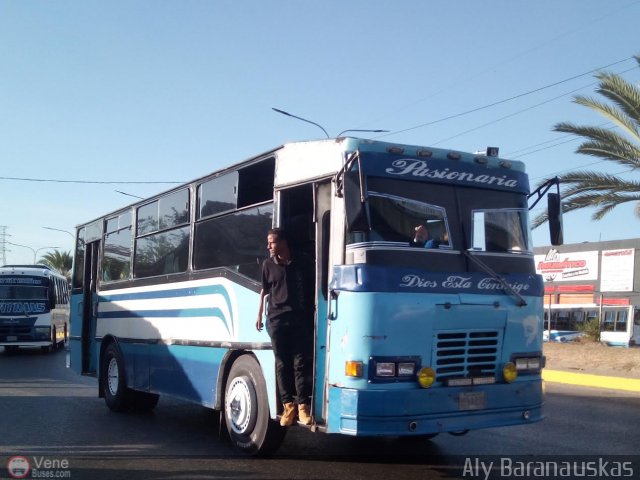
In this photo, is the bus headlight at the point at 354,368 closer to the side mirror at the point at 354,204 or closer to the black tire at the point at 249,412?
the side mirror at the point at 354,204

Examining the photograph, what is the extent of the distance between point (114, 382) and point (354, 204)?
6.82 metres

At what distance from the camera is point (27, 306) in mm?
24766

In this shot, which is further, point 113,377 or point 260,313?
point 113,377

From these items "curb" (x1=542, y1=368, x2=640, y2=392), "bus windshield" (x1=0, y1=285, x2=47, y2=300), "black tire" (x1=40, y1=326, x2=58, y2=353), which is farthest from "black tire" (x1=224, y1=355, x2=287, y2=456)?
"black tire" (x1=40, y1=326, x2=58, y2=353)

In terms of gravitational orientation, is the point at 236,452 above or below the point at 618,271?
below

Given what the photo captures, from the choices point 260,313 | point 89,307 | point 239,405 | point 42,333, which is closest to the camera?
point 260,313

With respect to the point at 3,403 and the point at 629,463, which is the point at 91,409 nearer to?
the point at 3,403

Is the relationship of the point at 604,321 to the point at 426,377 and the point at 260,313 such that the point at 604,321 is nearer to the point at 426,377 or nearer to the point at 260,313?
the point at 260,313

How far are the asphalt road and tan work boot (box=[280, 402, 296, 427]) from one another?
0.50 meters

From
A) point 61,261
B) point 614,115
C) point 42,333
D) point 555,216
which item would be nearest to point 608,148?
point 614,115

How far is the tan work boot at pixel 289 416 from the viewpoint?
690cm

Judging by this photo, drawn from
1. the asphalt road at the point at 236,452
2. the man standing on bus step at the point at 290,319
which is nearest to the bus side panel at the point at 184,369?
the asphalt road at the point at 236,452

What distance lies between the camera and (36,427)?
30.9 feet

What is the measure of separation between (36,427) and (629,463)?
7.31 meters
